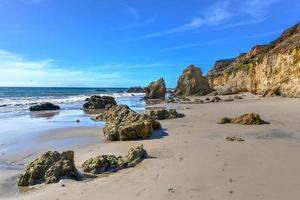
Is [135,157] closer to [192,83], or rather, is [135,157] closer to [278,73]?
[278,73]

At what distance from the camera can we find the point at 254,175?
5.45 metres

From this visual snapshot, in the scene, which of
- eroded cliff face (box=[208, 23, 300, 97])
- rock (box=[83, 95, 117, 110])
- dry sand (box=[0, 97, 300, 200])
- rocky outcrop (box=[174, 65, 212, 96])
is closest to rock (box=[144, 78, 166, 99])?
rocky outcrop (box=[174, 65, 212, 96])

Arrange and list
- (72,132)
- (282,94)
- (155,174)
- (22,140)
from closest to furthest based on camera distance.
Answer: (155,174) < (22,140) < (72,132) < (282,94)

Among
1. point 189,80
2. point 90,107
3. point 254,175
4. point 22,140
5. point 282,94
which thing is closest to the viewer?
point 254,175

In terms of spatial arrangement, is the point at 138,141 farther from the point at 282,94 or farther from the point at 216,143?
the point at 282,94

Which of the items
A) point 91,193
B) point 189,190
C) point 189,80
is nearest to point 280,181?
point 189,190

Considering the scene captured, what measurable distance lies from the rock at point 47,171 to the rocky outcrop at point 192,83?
128ft

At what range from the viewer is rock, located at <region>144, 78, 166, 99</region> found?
4756 cm

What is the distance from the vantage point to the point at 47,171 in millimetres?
6004

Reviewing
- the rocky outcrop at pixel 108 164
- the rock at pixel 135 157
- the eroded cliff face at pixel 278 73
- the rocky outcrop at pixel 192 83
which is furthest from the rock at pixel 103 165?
the rocky outcrop at pixel 192 83

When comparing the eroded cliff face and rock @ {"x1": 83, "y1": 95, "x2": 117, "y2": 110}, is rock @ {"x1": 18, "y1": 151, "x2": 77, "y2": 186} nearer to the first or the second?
the eroded cliff face

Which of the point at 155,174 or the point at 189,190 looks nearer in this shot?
the point at 189,190

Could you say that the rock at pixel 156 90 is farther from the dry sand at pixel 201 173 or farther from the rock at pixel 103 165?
the rock at pixel 103 165

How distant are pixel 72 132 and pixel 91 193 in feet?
26.4
